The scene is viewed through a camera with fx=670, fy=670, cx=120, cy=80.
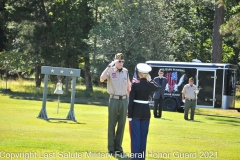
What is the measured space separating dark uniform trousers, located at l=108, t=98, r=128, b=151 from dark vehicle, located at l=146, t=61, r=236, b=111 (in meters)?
22.6

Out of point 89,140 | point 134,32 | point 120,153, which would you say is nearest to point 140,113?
point 120,153

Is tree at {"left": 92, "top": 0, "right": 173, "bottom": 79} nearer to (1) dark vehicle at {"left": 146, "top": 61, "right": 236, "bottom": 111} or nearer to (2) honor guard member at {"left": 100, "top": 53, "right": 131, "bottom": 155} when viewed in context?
(1) dark vehicle at {"left": 146, "top": 61, "right": 236, "bottom": 111}

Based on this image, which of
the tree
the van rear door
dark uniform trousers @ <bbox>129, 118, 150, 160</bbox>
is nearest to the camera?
dark uniform trousers @ <bbox>129, 118, 150, 160</bbox>

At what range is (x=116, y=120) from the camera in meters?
14.8

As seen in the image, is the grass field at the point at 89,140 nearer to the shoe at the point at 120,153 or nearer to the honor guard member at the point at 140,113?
the shoe at the point at 120,153

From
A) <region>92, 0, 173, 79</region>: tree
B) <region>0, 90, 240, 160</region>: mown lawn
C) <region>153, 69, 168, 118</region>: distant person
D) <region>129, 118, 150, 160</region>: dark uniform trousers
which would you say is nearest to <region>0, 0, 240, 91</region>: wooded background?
<region>92, 0, 173, 79</region>: tree

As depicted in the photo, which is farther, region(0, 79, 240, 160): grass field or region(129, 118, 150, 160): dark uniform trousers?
region(0, 79, 240, 160): grass field

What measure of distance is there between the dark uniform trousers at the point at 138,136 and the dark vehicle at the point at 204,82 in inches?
947

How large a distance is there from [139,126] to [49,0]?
41370 mm

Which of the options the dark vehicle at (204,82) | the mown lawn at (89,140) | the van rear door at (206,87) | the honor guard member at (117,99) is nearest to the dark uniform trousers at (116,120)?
Result: the honor guard member at (117,99)

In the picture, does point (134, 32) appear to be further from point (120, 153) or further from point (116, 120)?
point (120, 153)

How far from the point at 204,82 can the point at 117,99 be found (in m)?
23.1

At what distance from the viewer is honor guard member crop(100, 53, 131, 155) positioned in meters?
14.7

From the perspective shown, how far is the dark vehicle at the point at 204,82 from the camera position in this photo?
36.8 m
